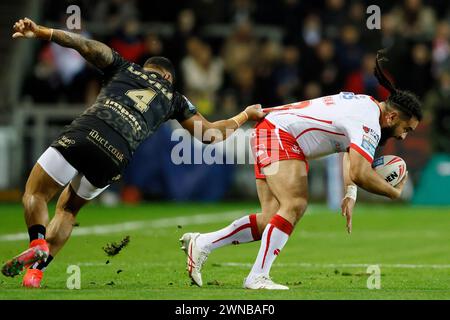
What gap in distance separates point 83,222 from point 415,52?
907 cm

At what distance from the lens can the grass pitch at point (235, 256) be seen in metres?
10.0

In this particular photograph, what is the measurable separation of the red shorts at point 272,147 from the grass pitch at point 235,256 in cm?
124

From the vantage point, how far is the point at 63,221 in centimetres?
1070

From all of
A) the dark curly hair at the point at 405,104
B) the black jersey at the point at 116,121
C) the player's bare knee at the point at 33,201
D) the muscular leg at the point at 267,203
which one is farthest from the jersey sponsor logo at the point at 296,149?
the player's bare knee at the point at 33,201

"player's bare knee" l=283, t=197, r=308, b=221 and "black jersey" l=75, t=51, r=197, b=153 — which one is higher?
"black jersey" l=75, t=51, r=197, b=153

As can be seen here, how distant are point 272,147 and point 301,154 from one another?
296mm

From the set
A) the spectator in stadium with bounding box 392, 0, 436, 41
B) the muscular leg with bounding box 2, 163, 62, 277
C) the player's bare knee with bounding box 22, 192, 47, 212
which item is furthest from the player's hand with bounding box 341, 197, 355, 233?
the spectator in stadium with bounding box 392, 0, 436, 41

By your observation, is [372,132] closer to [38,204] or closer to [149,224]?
[38,204]

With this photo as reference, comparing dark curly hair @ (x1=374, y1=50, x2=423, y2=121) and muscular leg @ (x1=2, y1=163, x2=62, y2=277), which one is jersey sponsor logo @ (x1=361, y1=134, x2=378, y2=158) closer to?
dark curly hair @ (x1=374, y1=50, x2=423, y2=121)

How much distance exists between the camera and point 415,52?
24156 millimetres

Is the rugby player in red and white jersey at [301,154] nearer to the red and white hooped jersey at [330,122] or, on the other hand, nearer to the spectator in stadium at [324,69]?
the red and white hooped jersey at [330,122]

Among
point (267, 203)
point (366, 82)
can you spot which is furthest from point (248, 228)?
point (366, 82)

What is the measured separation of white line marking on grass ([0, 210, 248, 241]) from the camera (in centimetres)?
1685
